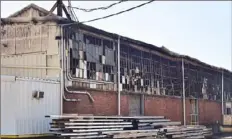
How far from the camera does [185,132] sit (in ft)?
67.1

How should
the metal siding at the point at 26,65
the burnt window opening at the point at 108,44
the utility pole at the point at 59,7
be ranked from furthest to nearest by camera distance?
1. the burnt window opening at the point at 108,44
2. the utility pole at the point at 59,7
3. the metal siding at the point at 26,65

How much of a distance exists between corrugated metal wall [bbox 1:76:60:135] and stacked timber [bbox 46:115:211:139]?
61 centimetres

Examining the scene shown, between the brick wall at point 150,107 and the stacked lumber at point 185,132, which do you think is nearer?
the brick wall at point 150,107

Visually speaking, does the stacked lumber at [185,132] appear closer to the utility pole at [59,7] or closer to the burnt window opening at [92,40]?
the burnt window opening at [92,40]

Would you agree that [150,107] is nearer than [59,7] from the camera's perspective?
No

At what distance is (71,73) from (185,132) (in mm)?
7839

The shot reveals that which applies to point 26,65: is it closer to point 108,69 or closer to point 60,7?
point 60,7

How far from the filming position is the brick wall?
1642 centimetres

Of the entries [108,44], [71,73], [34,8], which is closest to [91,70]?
[71,73]

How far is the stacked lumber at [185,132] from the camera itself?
19.0m

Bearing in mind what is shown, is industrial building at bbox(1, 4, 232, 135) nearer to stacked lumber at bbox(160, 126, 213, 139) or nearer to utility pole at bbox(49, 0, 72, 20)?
utility pole at bbox(49, 0, 72, 20)

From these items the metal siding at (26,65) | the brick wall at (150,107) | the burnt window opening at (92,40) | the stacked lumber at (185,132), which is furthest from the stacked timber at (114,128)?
the burnt window opening at (92,40)

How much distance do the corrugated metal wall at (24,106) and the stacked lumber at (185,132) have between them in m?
6.71

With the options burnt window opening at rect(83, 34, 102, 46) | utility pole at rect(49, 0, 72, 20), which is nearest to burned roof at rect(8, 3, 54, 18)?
utility pole at rect(49, 0, 72, 20)
